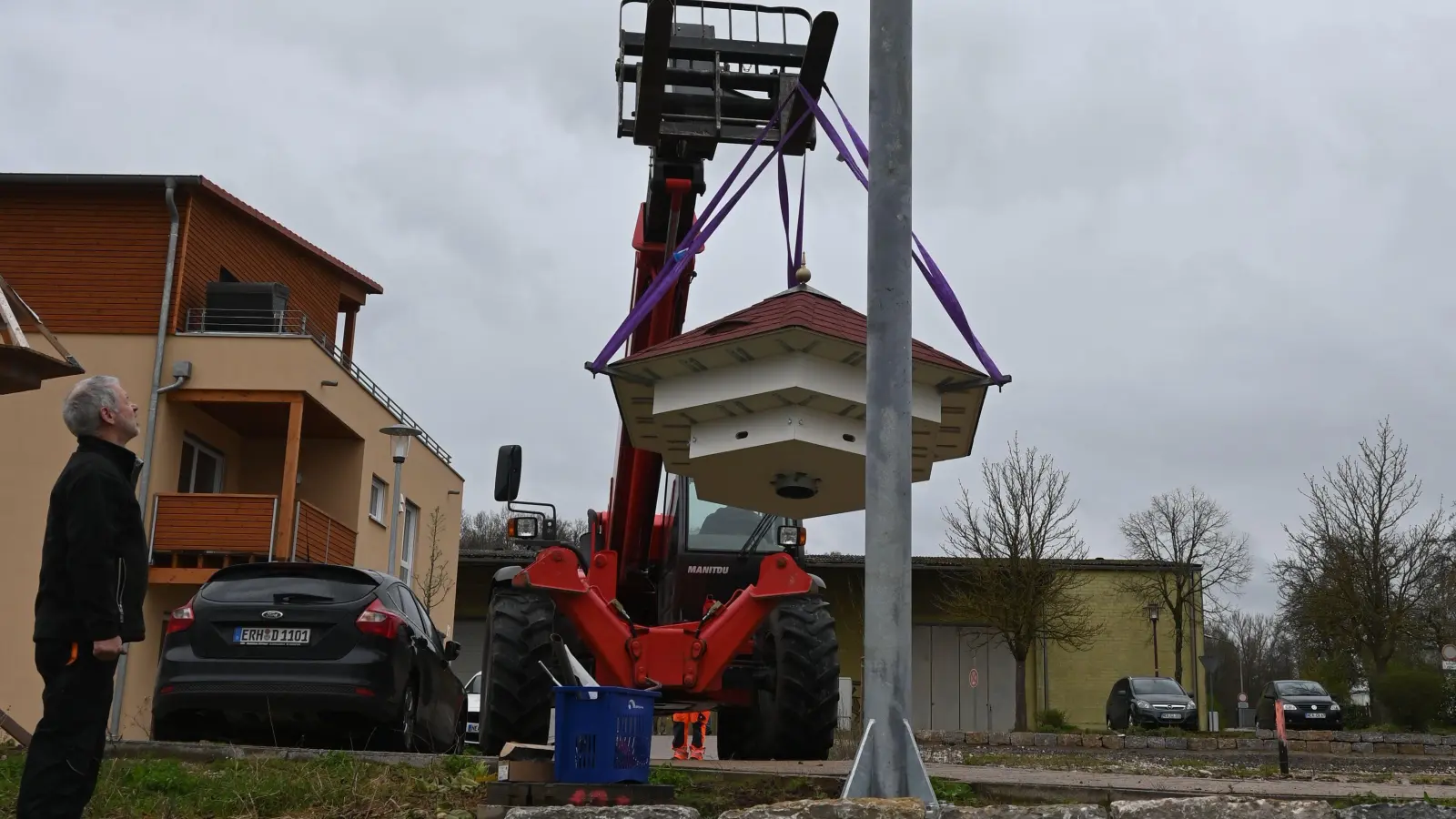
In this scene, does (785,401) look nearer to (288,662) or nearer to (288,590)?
(288,662)

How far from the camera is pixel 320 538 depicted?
25906 mm

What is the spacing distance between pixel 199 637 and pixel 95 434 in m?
5.13

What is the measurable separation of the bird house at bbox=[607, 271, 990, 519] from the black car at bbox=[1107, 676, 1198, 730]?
27.4 meters

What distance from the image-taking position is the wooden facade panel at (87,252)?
81.4 ft

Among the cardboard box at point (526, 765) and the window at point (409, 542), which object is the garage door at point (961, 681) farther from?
the cardboard box at point (526, 765)

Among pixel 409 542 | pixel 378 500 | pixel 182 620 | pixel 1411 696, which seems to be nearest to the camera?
pixel 182 620

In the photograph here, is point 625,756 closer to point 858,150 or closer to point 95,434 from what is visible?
point 95,434

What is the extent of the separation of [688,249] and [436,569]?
2753cm

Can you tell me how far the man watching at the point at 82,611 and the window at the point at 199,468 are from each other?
→ 21.4 meters

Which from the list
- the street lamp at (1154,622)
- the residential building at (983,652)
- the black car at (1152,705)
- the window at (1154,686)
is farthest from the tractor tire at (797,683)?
the street lamp at (1154,622)

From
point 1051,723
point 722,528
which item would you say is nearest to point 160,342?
point 722,528

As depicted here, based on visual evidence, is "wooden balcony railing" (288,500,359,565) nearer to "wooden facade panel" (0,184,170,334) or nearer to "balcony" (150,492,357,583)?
"balcony" (150,492,357,583)

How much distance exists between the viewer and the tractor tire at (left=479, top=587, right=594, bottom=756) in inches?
346

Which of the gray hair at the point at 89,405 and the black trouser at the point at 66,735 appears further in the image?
the gray hair at the point at 89,405
